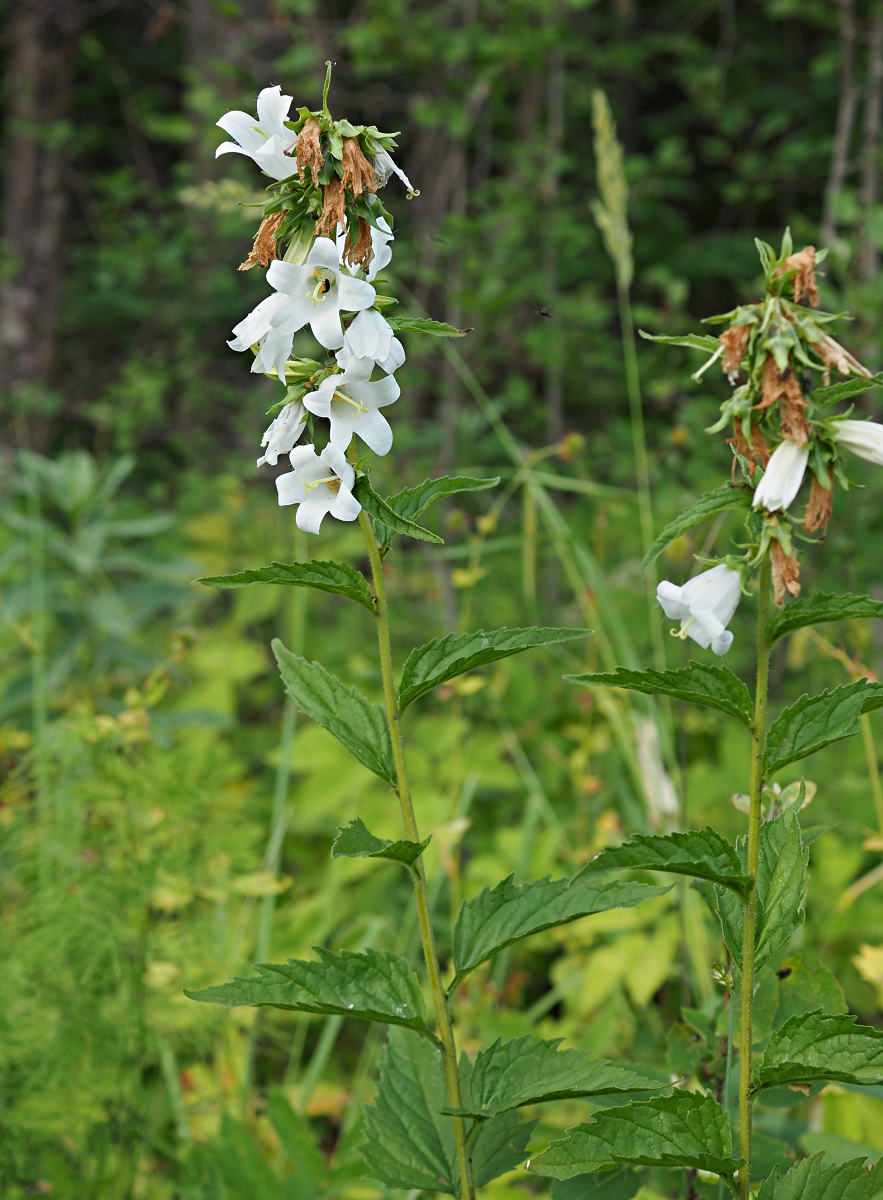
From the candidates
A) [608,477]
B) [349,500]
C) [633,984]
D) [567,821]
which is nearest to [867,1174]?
[349,500]

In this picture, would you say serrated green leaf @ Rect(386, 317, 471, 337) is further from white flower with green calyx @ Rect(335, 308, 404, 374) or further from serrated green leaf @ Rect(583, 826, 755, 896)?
serrated green leaf @ Rect(583, 826, 755, 896)

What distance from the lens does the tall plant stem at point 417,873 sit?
0.81 meters

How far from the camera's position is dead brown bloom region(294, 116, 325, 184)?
74 cm

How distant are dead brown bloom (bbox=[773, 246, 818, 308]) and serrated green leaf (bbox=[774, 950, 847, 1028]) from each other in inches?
25.0

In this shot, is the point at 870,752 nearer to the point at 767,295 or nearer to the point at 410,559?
the point at 767,295

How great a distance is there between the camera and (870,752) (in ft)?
4.68

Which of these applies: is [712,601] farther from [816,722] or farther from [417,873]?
[417,873]

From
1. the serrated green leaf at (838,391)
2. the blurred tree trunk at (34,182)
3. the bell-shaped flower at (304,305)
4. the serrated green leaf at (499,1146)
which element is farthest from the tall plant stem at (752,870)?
the blurred tree trunk at (34,182)

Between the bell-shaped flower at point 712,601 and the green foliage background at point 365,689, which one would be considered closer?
the bell-shaped flower at point 712,601

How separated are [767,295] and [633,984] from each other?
134 cm

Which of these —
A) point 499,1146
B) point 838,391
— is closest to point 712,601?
point 838,391

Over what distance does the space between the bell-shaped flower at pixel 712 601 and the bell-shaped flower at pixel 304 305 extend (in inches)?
12.8

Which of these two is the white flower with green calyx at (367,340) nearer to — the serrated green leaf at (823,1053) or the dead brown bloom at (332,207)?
the dead brown bloom at (332,207)

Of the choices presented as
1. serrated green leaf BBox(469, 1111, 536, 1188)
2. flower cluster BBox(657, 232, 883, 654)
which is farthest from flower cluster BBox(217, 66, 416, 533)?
serrated green leaf BBox(469, 1111, 536, 1188)
